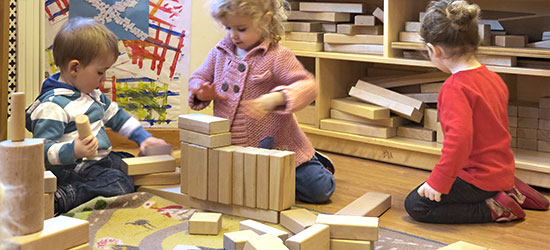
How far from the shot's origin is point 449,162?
1828mm

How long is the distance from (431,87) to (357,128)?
323mm

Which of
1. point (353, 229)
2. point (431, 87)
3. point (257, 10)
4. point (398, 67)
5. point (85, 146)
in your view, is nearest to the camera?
point (353, 229)

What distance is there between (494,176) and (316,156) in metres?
0.60

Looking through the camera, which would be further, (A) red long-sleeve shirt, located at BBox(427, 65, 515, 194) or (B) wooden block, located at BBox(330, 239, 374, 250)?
(A) red long-sleeve shirt, located at BBox(427, 65, 515, 194)

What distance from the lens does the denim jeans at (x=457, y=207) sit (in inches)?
74.6

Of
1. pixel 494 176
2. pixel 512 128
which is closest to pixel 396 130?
pixel 512 128

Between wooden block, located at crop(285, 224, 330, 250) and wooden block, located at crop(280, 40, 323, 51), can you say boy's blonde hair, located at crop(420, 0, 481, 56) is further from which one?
wooden block, located at crop(280, 40, 323, 51)

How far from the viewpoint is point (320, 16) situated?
2.80 meters

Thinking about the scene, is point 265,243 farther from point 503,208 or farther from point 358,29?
A: point 358,29

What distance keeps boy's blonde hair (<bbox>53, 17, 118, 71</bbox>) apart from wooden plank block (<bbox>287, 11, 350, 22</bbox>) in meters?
1.03

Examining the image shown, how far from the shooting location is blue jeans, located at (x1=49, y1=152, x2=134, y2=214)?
191 centimetres

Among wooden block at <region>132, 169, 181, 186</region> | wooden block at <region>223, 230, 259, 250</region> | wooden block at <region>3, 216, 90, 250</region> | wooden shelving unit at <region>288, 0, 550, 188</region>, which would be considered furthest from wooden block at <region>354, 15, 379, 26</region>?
wooden block at <region>3, 216, 90, 250</region>

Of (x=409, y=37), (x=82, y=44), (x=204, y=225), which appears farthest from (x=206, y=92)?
(x=409, y=37)

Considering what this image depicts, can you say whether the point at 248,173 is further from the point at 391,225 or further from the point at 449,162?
the point at 449,162
